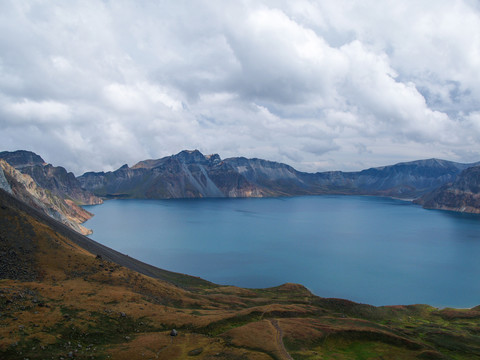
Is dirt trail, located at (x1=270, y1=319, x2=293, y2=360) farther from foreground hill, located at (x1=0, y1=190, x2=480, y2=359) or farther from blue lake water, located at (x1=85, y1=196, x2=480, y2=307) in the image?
blue lake water, located at (x1=85, y1=196, x2=480, y2=307)

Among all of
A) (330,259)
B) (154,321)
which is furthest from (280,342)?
(330,259)

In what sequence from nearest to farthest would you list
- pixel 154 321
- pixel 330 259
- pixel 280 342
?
pixel 280 342 → pixel 154 321 → pixel 330 259

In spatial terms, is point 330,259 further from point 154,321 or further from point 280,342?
point 154,321

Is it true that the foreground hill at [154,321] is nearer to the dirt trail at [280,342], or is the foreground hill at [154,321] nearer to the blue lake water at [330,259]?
the dirt trail at [280,342]

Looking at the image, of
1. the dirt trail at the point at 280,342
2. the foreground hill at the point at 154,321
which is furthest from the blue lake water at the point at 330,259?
the dirt trail at the point at 280,342

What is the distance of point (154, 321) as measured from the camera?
45188mm

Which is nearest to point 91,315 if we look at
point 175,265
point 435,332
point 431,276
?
point 435,332

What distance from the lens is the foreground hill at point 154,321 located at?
117 feet

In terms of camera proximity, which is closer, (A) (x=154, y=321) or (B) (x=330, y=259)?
(A) (x=154, y=321)

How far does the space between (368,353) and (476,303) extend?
218 ft

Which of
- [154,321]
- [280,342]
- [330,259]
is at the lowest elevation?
[330,259]

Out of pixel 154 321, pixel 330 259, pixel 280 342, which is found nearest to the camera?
pixel 280 342

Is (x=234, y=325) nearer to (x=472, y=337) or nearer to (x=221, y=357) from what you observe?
(x=221, y=357)

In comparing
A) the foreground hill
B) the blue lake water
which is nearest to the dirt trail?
the foreground hill
